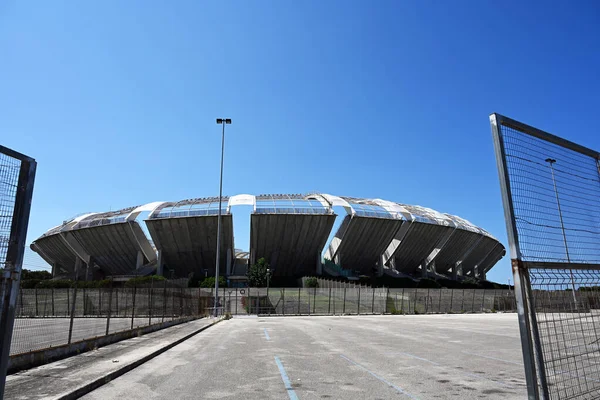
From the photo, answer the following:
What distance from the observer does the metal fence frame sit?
3877 mm

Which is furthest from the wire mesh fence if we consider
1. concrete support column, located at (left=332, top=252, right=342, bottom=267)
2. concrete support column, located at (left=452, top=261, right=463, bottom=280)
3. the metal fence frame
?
concrete support column, located at (left=452, top=261, right=463, bottom=280)

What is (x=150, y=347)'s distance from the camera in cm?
1184

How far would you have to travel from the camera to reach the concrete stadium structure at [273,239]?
186 ft

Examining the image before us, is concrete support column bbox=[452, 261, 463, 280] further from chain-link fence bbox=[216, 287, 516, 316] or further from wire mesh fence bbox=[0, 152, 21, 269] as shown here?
wire mesh fence bbox=[0, 152, 21, 269]

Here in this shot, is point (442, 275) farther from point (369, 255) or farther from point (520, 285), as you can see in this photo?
point (520, 285)

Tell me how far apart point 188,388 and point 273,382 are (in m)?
1.53

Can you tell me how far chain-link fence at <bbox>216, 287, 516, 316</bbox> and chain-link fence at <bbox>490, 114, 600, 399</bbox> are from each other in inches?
1332

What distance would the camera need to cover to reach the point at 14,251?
13.2ft

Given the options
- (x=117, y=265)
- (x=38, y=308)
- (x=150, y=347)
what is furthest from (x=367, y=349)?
(x=117, y=265)

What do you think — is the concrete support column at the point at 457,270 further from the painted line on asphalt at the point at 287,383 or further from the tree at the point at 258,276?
the painted line on asphalt at the point at 287,383

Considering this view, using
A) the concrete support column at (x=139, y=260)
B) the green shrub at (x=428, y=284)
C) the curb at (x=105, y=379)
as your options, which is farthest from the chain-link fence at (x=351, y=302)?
the curb at (x=105, y=379)

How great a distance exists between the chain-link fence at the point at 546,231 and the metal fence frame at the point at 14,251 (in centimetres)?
Answer: 482

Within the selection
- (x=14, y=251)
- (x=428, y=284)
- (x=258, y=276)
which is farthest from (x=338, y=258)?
(x=14, y=251)

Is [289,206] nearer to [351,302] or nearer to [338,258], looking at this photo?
[338,258]
